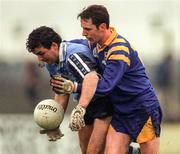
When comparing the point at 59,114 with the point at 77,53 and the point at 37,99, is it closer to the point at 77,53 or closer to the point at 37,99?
the point at 77,53

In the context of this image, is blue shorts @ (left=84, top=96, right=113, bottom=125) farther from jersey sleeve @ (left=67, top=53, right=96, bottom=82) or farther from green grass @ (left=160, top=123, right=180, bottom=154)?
green grass @ (left=160, top=123, right=180, bottom=154)

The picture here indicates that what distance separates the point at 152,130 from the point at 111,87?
0.87 metres

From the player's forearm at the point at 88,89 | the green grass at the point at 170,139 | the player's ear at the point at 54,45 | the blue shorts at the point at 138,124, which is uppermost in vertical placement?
the player's ear at the point at 54,45

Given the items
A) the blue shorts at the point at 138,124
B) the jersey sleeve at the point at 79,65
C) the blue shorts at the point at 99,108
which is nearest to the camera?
the jersey sleeve at the point at 79,65

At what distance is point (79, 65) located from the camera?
9.61 m

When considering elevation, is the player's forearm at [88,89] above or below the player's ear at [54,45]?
below

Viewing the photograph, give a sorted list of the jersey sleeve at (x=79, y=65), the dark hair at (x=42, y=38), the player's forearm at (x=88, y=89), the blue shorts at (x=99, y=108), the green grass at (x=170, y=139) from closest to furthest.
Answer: the player's forearm at (x=88, y=89)
the jersey sleeve at (x=79, y=65)
the dark hair at (x=42, y=38)
the blue shorts at (x=99, y=108)
the green grass at (x=170, y=139)

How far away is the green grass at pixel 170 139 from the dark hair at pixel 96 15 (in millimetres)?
5948

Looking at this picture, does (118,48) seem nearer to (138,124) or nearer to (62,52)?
(62,52)

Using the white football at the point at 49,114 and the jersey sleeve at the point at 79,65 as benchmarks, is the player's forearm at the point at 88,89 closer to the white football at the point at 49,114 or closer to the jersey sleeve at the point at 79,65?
the jersey sleeve at the point at 79,65

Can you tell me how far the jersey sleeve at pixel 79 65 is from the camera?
959 centimetres

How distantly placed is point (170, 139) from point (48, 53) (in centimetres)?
777

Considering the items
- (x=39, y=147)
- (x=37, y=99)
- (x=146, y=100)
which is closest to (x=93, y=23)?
(x=146, y=100)

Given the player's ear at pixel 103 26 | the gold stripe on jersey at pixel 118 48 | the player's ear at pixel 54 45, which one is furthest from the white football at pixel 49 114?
the player's ear at pixel 103 26
